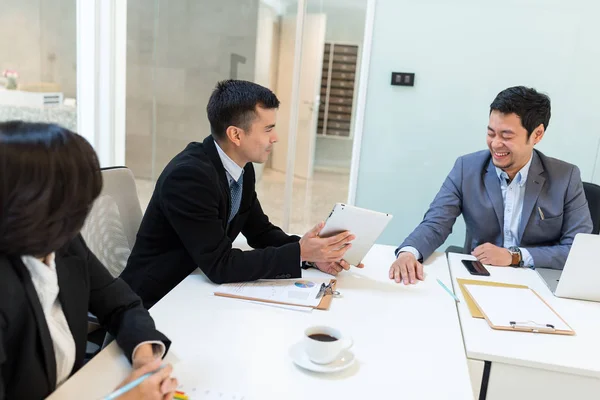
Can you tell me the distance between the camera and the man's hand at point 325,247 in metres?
1.53

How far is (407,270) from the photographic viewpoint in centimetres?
167

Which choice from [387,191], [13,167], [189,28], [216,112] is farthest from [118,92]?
[13,167]

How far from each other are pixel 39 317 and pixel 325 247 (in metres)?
0.82

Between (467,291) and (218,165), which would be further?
(218,165)

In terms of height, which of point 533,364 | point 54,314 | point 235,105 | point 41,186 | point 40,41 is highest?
point 40,41

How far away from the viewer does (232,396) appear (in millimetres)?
938

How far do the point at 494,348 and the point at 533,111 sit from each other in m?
1.13

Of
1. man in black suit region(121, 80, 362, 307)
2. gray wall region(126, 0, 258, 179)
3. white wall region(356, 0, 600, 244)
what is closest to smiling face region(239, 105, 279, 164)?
man in black suit region(121, 80, 362, 307)

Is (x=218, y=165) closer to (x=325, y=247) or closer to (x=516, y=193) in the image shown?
(x=325, y=247)

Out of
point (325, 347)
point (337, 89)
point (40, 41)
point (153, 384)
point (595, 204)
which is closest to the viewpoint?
point (153, 384)

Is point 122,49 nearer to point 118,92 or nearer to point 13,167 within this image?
point 118,92

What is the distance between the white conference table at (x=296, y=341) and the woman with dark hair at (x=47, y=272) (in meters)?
0.05

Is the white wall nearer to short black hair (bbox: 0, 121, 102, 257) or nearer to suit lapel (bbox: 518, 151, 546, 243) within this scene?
suit lapel (bbox: 518, 151, 546, 243)

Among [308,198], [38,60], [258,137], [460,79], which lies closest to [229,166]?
[258,137]
